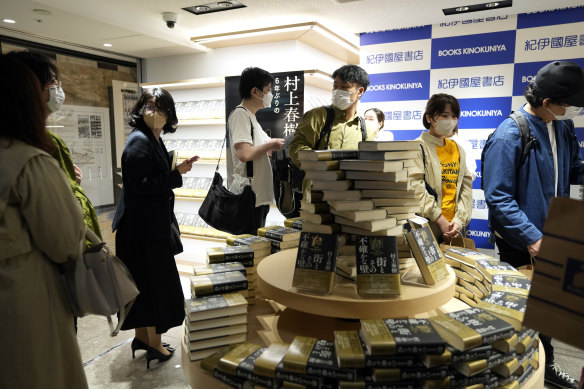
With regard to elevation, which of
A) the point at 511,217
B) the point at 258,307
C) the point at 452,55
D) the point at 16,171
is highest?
the point at 452,55

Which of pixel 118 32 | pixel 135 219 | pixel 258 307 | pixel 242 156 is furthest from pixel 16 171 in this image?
pixel 118 32

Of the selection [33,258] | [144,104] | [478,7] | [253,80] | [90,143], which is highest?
[478,7]

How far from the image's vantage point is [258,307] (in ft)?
6.27

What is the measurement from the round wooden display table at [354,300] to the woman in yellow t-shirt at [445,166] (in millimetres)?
1319

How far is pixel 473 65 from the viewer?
4.20m

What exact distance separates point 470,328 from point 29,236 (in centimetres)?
147

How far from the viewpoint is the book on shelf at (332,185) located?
1.45m

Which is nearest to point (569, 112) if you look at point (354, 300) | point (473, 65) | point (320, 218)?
point (320, 218)

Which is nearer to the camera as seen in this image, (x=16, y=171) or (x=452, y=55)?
(x=16, y=171)

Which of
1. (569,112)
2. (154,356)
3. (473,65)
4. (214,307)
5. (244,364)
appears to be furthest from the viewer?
(473,65)

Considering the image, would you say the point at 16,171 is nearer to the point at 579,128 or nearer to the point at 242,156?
the point at 242,156

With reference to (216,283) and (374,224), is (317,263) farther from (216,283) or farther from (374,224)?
(216,283)

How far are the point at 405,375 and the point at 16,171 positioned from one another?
4.46 ft

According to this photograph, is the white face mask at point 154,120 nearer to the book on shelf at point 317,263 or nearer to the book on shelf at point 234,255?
the book on shelf at point 234,255
